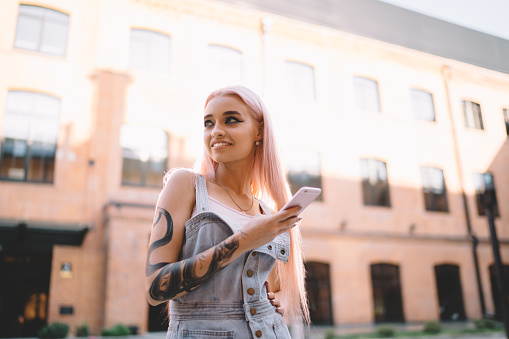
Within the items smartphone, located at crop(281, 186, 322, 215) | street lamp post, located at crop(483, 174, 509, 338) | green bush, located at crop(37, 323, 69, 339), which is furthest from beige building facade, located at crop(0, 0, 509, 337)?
smartphone, located at crop(281, 186, 322, 215)

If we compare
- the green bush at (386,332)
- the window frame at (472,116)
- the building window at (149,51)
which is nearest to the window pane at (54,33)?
the building window at (149,51)

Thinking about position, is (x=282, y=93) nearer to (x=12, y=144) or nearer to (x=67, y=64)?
(x=67, y=64)

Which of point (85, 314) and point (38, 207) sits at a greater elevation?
point (38, 207)

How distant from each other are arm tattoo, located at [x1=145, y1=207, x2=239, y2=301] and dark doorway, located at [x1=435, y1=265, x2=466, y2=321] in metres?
15.6

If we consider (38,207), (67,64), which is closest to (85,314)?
(38,207)

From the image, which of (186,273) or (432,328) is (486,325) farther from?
(186,273)

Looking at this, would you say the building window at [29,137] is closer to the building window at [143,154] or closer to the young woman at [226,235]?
the building window at [143,154]

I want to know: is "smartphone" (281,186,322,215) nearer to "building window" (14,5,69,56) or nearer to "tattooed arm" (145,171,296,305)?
"tattooed arm" (145,171,296,305)

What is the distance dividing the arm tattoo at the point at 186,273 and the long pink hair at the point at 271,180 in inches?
20.4

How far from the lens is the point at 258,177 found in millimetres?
2006

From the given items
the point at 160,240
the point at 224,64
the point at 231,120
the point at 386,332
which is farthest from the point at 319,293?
the point at 160,240

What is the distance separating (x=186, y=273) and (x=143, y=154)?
11772mm

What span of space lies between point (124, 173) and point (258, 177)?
36.6 feet

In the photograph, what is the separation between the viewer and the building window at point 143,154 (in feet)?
41.0
